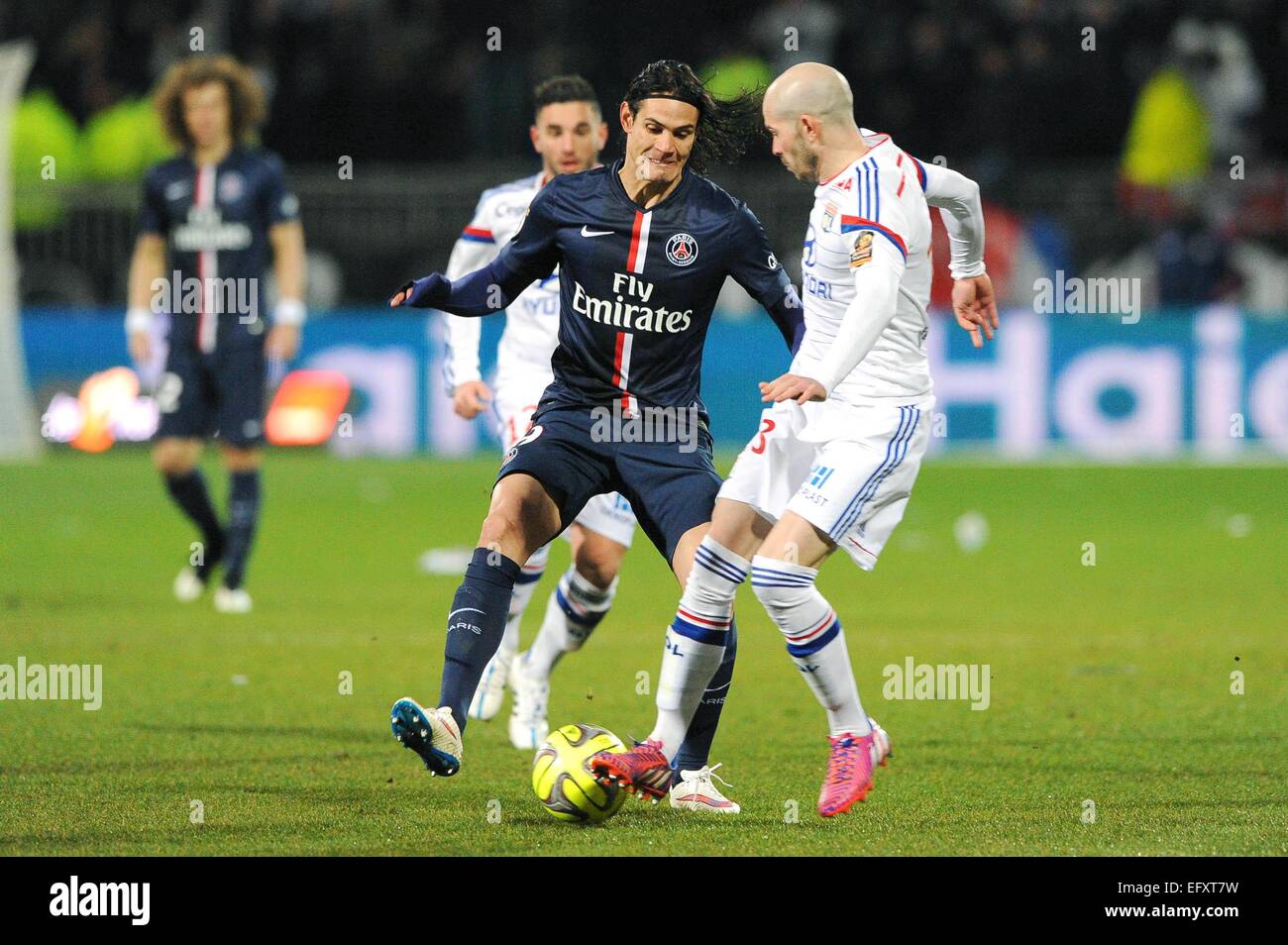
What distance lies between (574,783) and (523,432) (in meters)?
1.67

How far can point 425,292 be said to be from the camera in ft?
21.3

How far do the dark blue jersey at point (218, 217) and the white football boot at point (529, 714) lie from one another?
14.2 ft

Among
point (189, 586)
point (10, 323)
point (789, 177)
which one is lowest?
point (189, 586)

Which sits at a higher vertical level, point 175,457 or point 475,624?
point 175,457

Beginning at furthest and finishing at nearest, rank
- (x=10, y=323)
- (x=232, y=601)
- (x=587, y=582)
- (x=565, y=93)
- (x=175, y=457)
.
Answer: (x=10, y=323)
(x=175, y=457)
(x=232, y=601)
(x=565, y=93)
(x=587, y=582)

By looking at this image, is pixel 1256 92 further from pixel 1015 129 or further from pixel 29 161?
pixel 29 161

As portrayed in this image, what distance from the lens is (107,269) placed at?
1955cm

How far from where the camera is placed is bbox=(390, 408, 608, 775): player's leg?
5.83 meters

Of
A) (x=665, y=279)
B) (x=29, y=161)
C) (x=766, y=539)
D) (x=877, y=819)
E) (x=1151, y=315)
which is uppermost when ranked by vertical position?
(x=29, y=161)

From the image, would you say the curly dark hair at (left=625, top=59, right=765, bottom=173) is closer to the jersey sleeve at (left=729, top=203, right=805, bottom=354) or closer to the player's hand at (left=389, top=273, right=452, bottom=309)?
the jersey sleeve at (left=729, top=203, right=805, bottom=354)

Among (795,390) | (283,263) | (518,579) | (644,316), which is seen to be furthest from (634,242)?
(283,263)

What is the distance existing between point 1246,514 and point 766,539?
9.51 meters

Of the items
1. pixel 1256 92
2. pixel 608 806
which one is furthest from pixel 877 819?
pixel 1256 92

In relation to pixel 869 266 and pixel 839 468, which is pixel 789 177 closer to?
pixel 839 468
